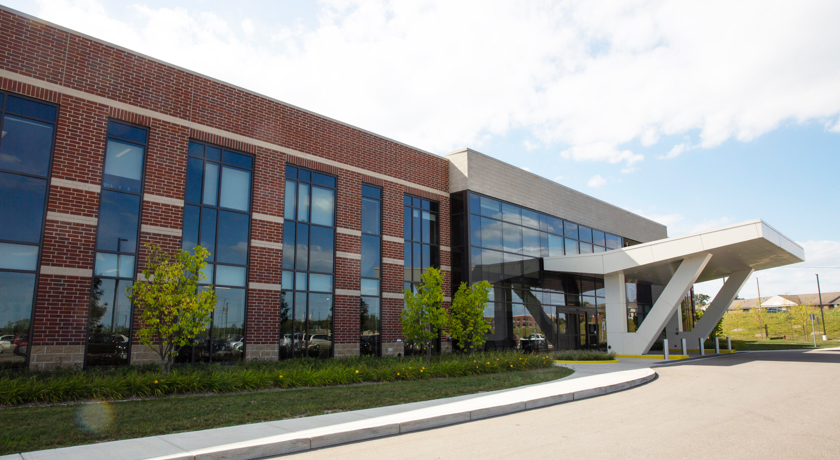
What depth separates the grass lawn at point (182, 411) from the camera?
7441 millimetres

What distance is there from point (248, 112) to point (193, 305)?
25.4ft

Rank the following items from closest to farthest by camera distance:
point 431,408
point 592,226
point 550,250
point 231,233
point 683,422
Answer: point 683,422
point 431,408
point 231,233
point 550,250
point 592,226

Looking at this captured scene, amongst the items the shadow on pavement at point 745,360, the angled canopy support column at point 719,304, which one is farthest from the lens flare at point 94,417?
the angled canopy support column at point 719,304

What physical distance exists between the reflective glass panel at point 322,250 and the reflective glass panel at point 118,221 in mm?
5890

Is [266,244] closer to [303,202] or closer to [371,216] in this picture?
[303,202]

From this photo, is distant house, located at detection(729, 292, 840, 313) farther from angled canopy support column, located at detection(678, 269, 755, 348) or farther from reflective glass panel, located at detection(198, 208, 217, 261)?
reflective glass panel, located at detection(198, 208, 217, 261)

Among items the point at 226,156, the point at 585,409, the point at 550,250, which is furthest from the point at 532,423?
the point at 550,250

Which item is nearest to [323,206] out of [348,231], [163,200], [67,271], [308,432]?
[348,231]

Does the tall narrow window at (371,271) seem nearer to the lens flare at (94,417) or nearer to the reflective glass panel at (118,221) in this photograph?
the reflective glass panel at (118,221)

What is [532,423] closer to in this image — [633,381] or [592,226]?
[633,381]

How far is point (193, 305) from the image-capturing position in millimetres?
12977

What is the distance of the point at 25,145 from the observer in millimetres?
13555

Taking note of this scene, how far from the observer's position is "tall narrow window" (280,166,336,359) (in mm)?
18141

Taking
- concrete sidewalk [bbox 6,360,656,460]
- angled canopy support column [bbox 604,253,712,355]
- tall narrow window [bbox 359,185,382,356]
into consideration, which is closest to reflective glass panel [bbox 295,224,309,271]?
tall narrow window [bbox 359,185,382,356]
